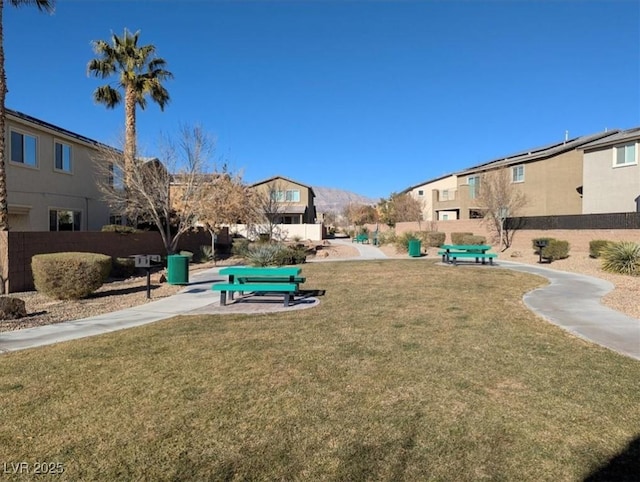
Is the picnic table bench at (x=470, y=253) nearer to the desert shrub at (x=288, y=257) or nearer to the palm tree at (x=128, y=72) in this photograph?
the desert shrub at (x=288, y=257)

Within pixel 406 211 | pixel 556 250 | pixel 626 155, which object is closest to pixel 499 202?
pixel 626 155

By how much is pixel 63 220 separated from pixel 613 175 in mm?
29783

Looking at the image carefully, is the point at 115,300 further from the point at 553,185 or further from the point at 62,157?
the point at 553,185

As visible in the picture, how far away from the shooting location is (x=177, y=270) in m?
13.9

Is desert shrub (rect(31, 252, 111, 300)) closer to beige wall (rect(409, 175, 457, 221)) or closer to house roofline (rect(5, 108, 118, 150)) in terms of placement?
house roofline (rect(5, 108, 118, 150))

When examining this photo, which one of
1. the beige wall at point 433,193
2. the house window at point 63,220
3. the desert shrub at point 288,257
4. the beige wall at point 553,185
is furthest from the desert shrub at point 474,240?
the house window at point 63,220

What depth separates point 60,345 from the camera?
21.5ft

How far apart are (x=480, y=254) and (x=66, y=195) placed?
63.4 feet

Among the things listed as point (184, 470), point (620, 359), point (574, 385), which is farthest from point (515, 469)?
point (620, 359)

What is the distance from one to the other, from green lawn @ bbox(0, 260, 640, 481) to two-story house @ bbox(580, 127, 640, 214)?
2151 cm

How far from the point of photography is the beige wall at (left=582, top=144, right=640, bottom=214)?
2370 centimetres

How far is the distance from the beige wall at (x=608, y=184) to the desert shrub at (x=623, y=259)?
10161mm

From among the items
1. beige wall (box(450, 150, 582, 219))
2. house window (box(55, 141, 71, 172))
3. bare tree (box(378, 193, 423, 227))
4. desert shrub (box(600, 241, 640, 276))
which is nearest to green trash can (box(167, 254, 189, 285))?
house window (box(55, 141, 71, 172))

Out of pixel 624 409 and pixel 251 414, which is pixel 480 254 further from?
pixel 251 414
